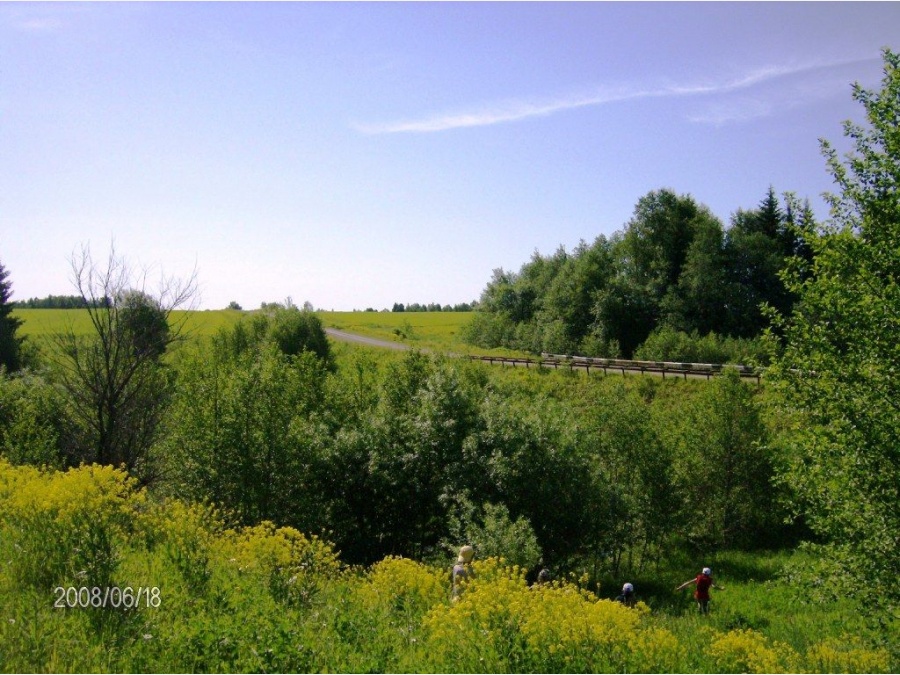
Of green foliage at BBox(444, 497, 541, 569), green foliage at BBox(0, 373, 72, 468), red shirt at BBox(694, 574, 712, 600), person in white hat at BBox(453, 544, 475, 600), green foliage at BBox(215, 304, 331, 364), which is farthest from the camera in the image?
green foliage at BBox(215, 304, 331, 364)

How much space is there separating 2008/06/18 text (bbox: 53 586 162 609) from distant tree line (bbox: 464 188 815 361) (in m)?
38.6

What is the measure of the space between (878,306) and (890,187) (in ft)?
10.1

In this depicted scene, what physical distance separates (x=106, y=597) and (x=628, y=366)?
34.7m

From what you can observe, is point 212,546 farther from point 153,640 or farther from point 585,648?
point 585,648

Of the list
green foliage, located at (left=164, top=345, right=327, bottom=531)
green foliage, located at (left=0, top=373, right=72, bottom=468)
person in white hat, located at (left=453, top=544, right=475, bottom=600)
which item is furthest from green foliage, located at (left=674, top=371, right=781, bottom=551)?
green foliage, located at (left=0, top=373, right=72, bottom=468)

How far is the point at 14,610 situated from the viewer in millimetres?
7086

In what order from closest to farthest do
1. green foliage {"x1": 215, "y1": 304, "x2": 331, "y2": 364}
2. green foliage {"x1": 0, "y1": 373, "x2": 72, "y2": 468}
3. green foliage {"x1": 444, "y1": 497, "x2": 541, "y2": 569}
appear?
green foliage {"x1": 444, "y1": 497, "x2": 541, "y2": 569} < green foliage {"x1": 0, "y1": 373, "x2": 72, "y2": 468} < green foliage {"x1": 215, "y1": 304, "x2": 331, "y2": 364}

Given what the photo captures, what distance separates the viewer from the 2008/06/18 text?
7480mm

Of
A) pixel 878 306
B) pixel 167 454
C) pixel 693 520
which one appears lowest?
pixel 693 520

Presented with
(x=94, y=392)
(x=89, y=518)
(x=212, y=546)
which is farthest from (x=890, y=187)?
(x=94, y=392)

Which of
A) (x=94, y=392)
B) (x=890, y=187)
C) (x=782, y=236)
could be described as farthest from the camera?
(x=782, y=236)

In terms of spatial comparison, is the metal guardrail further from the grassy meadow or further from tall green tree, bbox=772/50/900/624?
the grassy meadow

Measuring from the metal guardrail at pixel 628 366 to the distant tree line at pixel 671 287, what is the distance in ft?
17.0

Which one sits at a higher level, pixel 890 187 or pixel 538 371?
pixel 890 187
